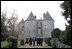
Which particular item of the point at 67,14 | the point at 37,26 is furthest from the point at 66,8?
the point at 37,26

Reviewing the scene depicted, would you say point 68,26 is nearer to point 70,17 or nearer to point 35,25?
point 70,17

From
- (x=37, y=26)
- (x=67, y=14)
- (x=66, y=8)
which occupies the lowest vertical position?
(x=37, y=26)

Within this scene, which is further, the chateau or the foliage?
the chateau

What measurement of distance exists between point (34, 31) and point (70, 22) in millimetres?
63460

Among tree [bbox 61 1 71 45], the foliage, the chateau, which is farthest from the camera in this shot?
the chateau

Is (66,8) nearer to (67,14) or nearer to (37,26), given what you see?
(67,14)

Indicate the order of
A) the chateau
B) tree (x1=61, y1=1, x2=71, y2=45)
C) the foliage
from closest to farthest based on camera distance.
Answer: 1. the foliage
2. tree (x1=61, y1=1, x2=71, y2=45)
3. the chateau

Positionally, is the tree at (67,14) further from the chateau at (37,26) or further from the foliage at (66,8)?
the chateau at (37,26)

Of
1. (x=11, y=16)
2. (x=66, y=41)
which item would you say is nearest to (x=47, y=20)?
(x=11, y=16)

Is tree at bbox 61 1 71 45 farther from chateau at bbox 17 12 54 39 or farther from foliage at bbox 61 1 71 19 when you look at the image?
chateau at bbox 17 12 54 39

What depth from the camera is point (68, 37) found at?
57.9 feet

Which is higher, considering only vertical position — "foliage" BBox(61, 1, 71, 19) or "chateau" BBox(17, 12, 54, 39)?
"foliage" BBox(61, 1, 71, 19)

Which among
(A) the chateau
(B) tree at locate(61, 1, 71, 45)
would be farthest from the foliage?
(A) the chateau

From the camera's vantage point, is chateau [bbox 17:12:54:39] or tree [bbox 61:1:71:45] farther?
chateau [bbox 17:12:54:39]
